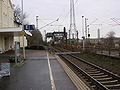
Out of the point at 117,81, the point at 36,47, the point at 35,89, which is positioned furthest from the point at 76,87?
the point at 36,47

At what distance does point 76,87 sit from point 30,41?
60516 millimetres

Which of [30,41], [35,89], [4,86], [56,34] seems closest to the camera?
[35,89]

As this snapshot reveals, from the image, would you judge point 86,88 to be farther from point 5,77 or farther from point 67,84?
point 5,77

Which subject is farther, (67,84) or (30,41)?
(30,41)

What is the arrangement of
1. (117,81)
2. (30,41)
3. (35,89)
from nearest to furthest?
1. (35,89)
2. (117,81)
3. (30,41)

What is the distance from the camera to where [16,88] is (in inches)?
323

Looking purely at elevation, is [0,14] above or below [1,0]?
below

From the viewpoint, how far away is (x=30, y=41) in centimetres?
6806

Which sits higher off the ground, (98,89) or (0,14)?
(0,14)

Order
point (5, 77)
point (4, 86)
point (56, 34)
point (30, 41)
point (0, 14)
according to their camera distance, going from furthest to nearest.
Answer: point (56, 34)
point (30, 41)
point (0, 14)
point (5, 77)
point (4, 86)

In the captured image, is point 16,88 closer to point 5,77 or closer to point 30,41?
point 5,77

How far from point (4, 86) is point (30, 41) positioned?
59.9 meters

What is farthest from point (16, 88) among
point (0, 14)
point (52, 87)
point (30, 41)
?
point (30, 41)

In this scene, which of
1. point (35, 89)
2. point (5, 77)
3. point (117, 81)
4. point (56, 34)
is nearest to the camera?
point (35, 89)
